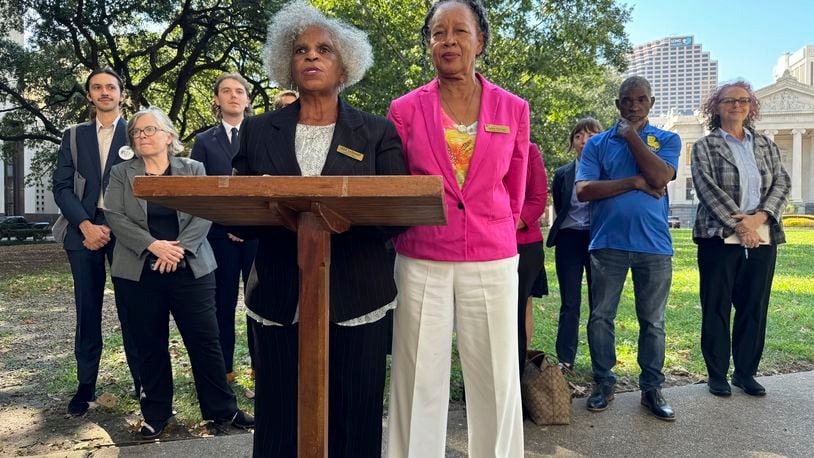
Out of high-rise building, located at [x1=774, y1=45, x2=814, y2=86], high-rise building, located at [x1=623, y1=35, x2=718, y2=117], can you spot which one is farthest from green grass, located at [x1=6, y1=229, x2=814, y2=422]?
high-rise building, located at [x1=623, y1=35, x2=718, y2=117]

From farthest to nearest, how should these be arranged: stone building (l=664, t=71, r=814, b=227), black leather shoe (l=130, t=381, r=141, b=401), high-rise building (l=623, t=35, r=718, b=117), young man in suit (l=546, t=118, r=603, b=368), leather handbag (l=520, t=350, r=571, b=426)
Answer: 1. high-rise building (l=623, t=35, r=718, b=117)
2. stone building (l=664, t=71, r=814, b=227)
3. young man in suit (l=546, t=118, r=603, b=368)
4. black leather shoe (l=130, t=381, r=141, b=401)
5. leather handbag (l=520, t=350, r=571, b=426)

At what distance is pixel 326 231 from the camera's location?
1.82 metres

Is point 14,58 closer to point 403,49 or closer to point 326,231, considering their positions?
point 403,49

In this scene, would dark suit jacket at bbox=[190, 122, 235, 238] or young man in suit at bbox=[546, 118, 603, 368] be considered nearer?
dark suit jacket at bbox=[190, 122, 235, 238]

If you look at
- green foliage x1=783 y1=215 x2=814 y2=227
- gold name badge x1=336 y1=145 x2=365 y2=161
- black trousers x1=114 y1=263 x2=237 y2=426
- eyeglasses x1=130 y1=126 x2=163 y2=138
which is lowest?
black trousers x1=114 y1=263 x2=237 y2=426

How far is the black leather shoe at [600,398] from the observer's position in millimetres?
4016

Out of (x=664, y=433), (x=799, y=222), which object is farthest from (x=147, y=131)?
(x=799, y=222)

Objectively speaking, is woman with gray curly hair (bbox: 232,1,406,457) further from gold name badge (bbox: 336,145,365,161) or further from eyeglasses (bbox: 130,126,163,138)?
eyeglasses (bbox: 130,126,163,138)

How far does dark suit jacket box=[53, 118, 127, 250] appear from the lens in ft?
13.0

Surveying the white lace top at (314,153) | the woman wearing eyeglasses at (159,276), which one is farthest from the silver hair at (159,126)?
the white lace top at (314,153)

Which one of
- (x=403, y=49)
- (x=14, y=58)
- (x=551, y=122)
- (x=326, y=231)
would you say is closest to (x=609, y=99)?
(x=551, y=122)

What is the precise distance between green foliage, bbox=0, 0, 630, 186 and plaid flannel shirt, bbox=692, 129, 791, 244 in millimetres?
8282

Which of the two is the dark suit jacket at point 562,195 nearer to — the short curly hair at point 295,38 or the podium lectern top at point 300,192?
the short curly hair at point 295,38

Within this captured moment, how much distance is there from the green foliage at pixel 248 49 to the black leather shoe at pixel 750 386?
29.6 ft
